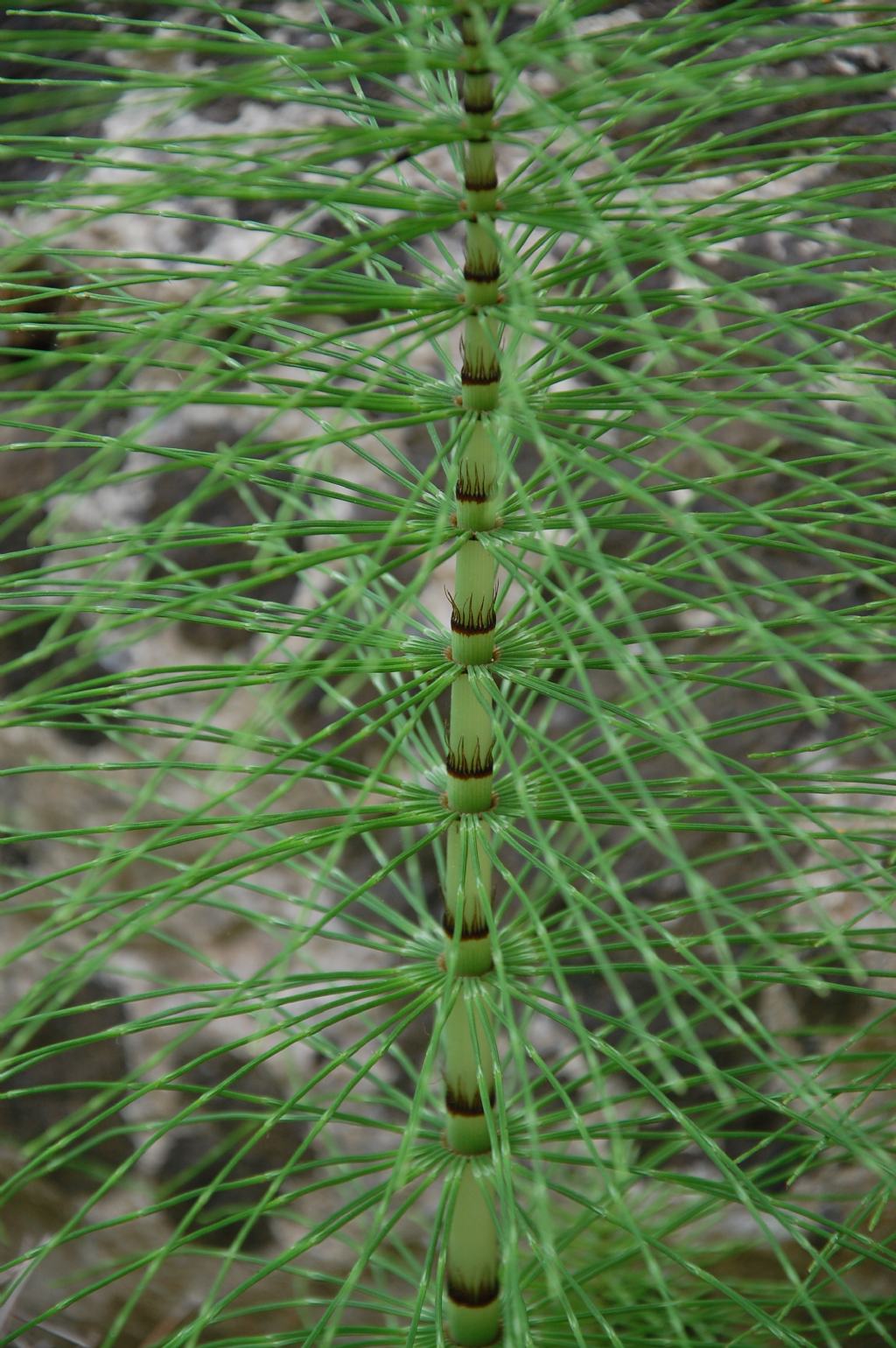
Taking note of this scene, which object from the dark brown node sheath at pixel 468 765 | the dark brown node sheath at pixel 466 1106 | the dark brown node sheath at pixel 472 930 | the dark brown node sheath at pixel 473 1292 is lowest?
the dark brown node sheath at pixel 473 1292

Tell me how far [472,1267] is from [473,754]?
0.33 meters

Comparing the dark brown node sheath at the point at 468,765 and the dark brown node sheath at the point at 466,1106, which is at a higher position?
the dark brown node sheath at the point at 468,765

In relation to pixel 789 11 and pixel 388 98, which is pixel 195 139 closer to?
pixel 789 11

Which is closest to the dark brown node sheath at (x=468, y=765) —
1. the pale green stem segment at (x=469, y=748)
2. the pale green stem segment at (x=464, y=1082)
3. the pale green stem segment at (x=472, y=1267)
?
the pale green stem segment at (x=469, y=748)

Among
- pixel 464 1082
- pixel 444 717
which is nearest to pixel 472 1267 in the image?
pixel 464 1082

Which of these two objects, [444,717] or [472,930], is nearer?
[472,930]

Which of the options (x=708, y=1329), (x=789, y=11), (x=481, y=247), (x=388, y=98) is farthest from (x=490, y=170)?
(x=708, y=1329)

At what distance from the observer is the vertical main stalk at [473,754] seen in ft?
1.68

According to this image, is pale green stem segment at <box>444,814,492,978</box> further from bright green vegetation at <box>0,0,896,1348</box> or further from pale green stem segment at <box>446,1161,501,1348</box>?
pale green stem segment at <box>446,1161,501,1348</box>

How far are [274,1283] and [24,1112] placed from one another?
0.87ft

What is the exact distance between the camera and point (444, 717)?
3.56ft

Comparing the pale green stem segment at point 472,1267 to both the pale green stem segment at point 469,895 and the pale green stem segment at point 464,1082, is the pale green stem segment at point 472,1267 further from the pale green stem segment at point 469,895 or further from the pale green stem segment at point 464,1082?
the pale green stem segment at point 469,895

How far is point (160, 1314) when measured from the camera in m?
1.05

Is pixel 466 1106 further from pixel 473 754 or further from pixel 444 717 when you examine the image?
pixel 444 717
